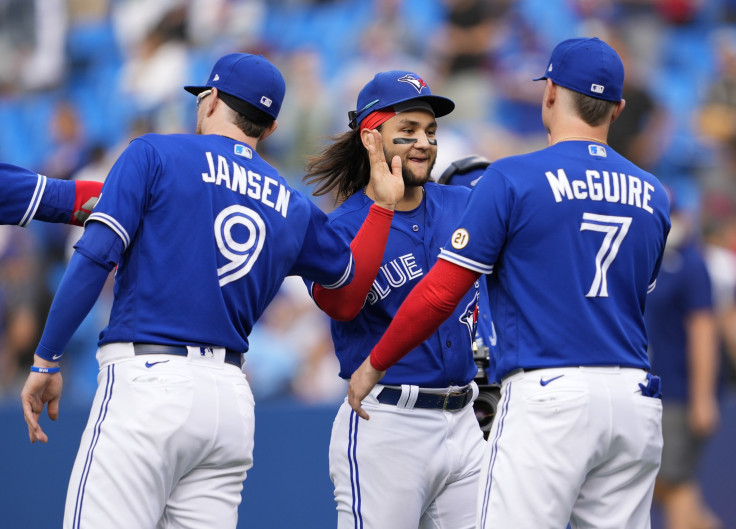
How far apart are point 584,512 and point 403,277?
4.10ft

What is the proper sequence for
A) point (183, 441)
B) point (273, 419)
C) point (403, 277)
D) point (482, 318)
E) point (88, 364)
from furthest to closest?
point (88, 364) < point (273, 419) < point (482, 318) < point (403, 277) < point (183, 441)

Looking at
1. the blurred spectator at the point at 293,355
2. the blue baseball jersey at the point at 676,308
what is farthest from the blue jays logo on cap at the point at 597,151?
the blurred spectator at the point at 293,355

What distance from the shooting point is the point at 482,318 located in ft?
15.6

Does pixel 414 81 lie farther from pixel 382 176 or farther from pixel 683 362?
pixel 683 362

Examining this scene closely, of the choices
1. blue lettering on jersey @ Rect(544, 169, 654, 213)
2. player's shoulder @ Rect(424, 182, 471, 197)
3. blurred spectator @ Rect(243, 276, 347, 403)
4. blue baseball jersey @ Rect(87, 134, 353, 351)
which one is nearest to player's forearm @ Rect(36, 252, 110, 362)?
blue baseball jersey @ Rect(87, 134, 353, 351)

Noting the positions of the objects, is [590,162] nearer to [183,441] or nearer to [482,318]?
[482,318]

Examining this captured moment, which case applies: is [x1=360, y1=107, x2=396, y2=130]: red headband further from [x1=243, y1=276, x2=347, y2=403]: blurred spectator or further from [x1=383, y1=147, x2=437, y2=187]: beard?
[x1=243, y1=276, x2=347, y2=403]: blurred spectator

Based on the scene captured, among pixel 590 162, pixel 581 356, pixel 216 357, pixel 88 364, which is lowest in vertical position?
pixel 88 364

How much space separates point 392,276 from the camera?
4.23 meters

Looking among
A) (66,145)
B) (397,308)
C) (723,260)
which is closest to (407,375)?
(397,308)

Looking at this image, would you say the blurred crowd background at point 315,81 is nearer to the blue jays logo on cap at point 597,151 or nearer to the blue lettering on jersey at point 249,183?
the blue lettering on jersey at point 249,183

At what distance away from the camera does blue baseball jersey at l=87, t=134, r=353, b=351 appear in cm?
350

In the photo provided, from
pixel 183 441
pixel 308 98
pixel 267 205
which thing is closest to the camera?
pixel 183 441

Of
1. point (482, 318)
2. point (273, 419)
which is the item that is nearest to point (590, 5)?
point (273, 419)
